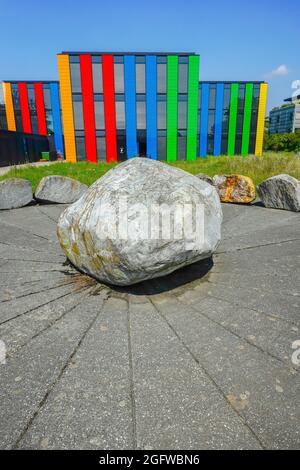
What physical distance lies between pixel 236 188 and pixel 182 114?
20877 mm

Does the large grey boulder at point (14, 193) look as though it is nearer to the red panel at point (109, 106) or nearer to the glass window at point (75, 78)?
the red panel at point (109, 106)

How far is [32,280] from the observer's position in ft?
13.8

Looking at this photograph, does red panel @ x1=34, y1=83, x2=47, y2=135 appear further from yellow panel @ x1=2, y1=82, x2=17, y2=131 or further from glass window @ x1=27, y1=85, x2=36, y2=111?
yellow panel @ x1=2, y1=82, x2=17, y2=131

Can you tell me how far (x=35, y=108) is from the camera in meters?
30.8

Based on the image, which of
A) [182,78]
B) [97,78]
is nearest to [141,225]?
[97,78]

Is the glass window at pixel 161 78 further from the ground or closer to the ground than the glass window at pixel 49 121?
further from the ground

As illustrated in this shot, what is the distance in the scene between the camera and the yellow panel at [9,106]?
29.7m

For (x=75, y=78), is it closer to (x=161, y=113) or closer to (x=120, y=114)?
(x=120, y=114)

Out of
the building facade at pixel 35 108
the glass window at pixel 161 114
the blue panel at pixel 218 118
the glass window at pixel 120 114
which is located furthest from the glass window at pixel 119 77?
the blue panel at pixel 218 118

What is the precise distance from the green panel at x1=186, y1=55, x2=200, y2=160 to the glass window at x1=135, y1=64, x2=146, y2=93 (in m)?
4.27

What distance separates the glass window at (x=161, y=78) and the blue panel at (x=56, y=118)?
38.1 ft

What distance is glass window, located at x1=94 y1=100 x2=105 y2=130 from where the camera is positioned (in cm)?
2612

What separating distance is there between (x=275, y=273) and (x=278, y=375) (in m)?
2.18

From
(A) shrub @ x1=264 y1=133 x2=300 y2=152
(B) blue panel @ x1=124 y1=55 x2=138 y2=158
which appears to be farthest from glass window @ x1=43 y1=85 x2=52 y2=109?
(A) shrub @ x1=264 y1=133 x2=300 y2=152
